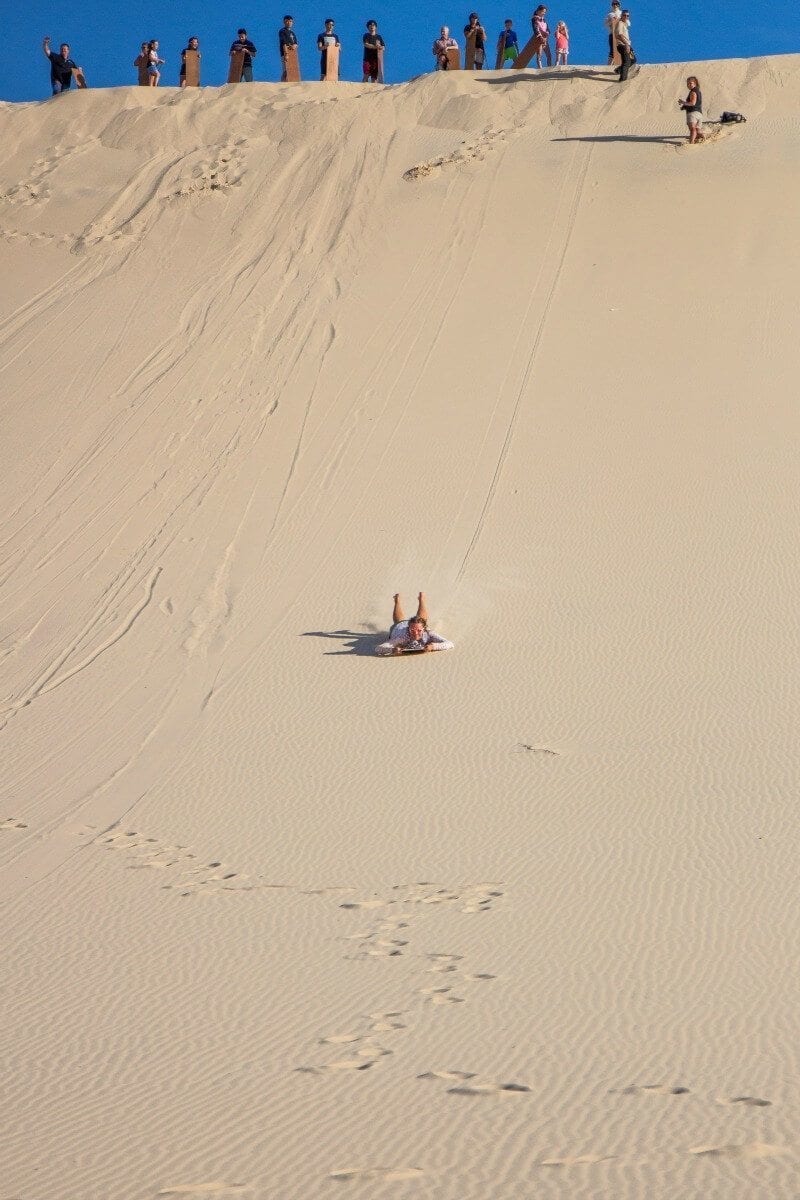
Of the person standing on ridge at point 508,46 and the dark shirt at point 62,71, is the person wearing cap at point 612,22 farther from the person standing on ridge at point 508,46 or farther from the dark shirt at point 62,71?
the dark shirt at point 62,71

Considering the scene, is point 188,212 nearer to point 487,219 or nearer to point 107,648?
point 487,219

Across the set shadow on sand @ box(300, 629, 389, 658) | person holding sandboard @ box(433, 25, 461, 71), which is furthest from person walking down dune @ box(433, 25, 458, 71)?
shadow on sand @ box(300, 629, 389, 658)

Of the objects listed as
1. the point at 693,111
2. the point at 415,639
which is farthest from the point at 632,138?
the point at 415,639

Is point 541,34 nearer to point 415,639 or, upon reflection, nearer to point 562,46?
point 562,46

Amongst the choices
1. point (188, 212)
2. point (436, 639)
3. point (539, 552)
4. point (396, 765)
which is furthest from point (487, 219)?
point (396, 765)

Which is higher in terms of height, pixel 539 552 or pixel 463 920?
pixel 539 552

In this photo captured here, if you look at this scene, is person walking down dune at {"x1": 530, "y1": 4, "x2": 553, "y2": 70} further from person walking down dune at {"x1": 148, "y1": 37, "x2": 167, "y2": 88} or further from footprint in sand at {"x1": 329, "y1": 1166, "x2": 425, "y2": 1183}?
footprint in sand at {"x1": 329, "y1": 1166, "x2": 425, "y2": 1183}

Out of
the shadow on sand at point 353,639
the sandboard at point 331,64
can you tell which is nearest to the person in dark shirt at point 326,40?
the sandboard at point 331,64
